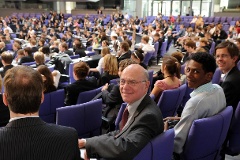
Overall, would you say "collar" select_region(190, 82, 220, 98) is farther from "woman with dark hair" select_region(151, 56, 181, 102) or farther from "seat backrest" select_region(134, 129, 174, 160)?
"woman with dark hair" select_region(151, 56, 181, 102)

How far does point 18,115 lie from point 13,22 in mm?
18680

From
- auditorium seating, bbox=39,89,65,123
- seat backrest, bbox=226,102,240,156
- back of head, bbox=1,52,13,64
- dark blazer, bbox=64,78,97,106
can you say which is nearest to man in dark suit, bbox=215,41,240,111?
seat backrest, bbox=226,102,240,156

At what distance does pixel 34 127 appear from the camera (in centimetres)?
128

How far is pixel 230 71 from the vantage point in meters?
3.03

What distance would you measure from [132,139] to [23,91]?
2.31 ft

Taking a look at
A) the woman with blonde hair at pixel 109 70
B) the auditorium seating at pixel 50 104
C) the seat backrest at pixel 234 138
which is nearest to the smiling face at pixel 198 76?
the seat backrest at pixel 234 138

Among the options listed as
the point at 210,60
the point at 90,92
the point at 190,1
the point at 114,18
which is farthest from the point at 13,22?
the point at 210,60

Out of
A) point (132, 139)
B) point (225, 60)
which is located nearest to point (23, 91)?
point (132, 139)

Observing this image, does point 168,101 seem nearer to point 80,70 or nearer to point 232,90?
point 232,90

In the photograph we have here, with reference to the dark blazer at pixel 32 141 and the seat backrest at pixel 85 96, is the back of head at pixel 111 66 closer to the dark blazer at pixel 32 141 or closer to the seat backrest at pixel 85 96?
the seat backrest at pixel 85 96

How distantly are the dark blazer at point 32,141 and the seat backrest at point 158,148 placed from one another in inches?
21.1

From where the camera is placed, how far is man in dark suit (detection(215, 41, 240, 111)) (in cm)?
279

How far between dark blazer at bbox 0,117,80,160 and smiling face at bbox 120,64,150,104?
79 cm

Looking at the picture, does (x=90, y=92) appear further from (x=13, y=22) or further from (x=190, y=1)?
(x=190, y=1)
